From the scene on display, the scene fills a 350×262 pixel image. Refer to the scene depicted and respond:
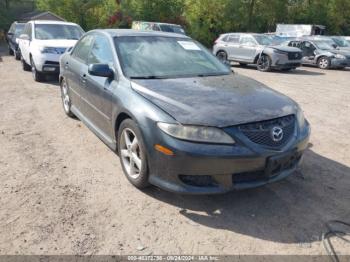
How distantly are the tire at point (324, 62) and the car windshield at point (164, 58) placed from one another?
1393 centimetres

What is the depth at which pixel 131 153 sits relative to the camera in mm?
3898

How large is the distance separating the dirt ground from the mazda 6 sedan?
0.35m

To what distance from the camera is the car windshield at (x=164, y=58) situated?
168 inches

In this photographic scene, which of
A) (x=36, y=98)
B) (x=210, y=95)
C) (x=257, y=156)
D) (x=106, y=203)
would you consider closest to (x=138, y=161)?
(x=106, y=203)

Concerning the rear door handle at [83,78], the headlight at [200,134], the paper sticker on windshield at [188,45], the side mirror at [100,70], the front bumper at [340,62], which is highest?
the paper sticker on windshield at [188,45]

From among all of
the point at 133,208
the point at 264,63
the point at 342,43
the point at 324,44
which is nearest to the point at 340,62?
the point at 324,44

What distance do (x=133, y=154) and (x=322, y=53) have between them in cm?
1583

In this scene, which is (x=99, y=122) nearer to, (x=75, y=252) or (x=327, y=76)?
(x=75, y=252)

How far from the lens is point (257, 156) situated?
324 cm

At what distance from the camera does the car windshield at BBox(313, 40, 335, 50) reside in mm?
17422

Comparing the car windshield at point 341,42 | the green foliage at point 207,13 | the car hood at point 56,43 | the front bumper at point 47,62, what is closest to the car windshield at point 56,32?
the car hood at point 56,43

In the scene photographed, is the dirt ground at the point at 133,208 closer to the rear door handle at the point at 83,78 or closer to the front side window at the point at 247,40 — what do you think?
the rear door handle at the point at 83,78

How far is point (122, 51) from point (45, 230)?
7.67 ft

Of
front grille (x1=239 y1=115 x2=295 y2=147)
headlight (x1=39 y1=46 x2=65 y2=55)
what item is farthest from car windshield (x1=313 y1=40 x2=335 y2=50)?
front grille (x1=239 y1=115 x2=295 y2=147)
